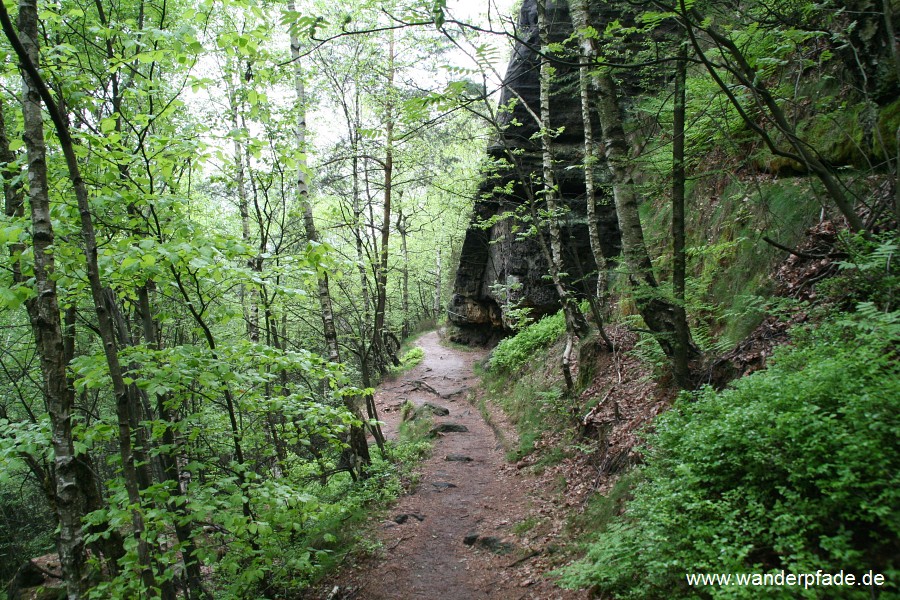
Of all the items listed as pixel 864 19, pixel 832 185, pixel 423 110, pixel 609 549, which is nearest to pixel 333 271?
pixel 423 110

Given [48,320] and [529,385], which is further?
[529,385]

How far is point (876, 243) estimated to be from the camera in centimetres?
373

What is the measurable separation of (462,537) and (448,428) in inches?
202

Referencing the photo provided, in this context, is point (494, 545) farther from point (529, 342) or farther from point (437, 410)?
point (529, 342)

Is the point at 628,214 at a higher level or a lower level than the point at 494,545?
higher

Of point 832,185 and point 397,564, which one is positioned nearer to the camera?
point 832,185

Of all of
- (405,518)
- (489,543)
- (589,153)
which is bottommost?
(405,518)

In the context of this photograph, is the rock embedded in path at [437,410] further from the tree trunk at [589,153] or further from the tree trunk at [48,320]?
the tree trunk at [48,320]

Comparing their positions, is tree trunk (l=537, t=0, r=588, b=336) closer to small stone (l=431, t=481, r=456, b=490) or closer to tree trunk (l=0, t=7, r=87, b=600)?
small stone (l=431, t=481, r=456, b=490)

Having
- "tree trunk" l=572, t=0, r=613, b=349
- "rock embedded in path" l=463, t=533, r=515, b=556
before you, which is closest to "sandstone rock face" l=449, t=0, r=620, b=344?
"tree trunk" l=572, t=0, r=613, b=349

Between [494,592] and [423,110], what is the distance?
5.89m

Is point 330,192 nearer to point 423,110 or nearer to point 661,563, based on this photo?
point 423,110

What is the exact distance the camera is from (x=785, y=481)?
300 centimetres

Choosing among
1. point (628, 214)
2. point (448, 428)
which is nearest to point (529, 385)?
point (448, 428)
